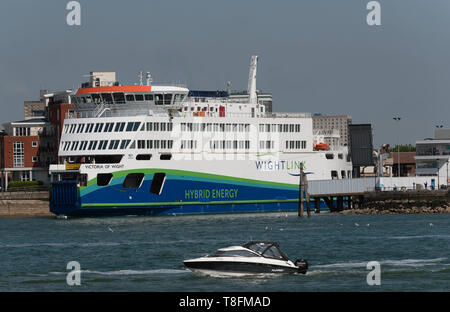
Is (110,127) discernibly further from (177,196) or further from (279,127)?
(279,127)

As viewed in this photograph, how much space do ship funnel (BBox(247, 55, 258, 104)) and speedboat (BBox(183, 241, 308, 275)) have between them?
170 ft

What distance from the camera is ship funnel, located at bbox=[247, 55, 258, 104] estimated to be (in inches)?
3492

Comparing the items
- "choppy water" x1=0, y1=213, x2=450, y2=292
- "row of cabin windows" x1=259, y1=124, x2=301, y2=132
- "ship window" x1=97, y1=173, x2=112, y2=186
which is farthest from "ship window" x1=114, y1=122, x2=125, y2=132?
"row of cabin windows" x1=259, y1=124, x2=301, y2=132

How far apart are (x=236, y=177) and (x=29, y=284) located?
147 ft

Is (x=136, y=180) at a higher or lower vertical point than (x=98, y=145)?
lower

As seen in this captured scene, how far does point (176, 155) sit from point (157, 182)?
138 inches

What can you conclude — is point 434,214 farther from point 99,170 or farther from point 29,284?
point 29,284

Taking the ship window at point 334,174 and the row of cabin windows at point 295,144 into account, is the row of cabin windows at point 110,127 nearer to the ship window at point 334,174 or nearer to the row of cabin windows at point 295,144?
the row of cabin windows at point 295,144

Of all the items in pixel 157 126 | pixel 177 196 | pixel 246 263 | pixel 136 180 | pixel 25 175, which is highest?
pixel 157 126

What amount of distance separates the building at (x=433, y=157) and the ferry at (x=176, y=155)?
25.1 feet

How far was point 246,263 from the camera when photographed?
36312 mm

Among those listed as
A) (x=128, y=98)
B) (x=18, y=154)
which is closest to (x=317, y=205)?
(x=128, y=98)

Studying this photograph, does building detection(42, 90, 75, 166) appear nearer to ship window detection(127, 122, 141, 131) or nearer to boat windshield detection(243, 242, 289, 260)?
ship window detection(127, 122, 141, 131)

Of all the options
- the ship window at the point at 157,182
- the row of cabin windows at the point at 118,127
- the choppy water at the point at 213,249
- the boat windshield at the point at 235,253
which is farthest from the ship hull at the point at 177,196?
the boat windshield at the point at 235,253
